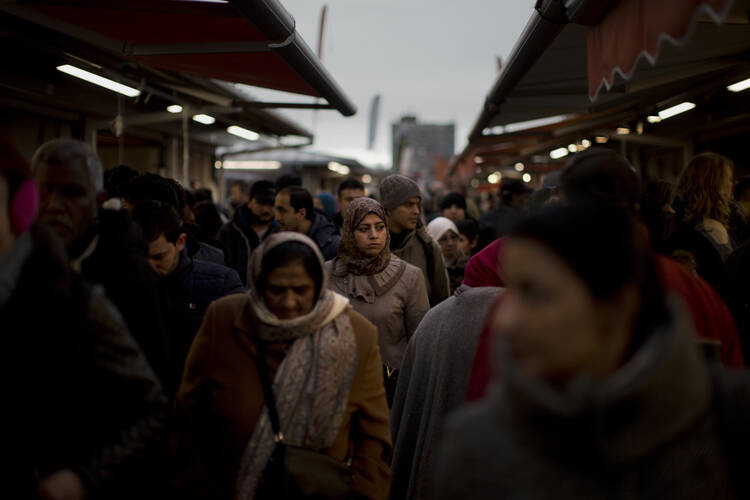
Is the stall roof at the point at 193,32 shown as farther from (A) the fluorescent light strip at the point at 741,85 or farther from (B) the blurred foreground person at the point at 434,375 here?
(A) the fluorescent light strip at the point at 741,85

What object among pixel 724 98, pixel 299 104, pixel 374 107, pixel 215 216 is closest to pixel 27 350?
pixel 215 216

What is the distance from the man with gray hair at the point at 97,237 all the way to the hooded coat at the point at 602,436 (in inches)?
51.6

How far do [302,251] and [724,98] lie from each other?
9.52 m

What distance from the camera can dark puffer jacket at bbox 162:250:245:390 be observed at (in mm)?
3650

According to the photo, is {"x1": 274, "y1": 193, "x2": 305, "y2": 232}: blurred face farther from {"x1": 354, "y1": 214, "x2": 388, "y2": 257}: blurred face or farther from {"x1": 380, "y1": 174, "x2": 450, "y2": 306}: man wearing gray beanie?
{"x1": 354, "y1": 214, "x2": 388, "y2": 257}: blurred face

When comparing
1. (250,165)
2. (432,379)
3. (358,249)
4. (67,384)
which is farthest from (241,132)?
(67,384)

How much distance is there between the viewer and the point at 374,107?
4469 centimetres

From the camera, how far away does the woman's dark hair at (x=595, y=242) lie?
145 cm

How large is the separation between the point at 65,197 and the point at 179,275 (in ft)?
4.48

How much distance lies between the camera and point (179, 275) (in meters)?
3.72

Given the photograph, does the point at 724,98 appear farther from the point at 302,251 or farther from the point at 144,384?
the point at 144,384

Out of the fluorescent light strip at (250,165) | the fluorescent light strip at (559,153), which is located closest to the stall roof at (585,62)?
the fluorescent light strip at (559,153)

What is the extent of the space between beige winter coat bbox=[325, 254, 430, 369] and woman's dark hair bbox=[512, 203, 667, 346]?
2.90 metres

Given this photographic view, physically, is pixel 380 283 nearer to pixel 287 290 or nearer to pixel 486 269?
pixel 486 269
